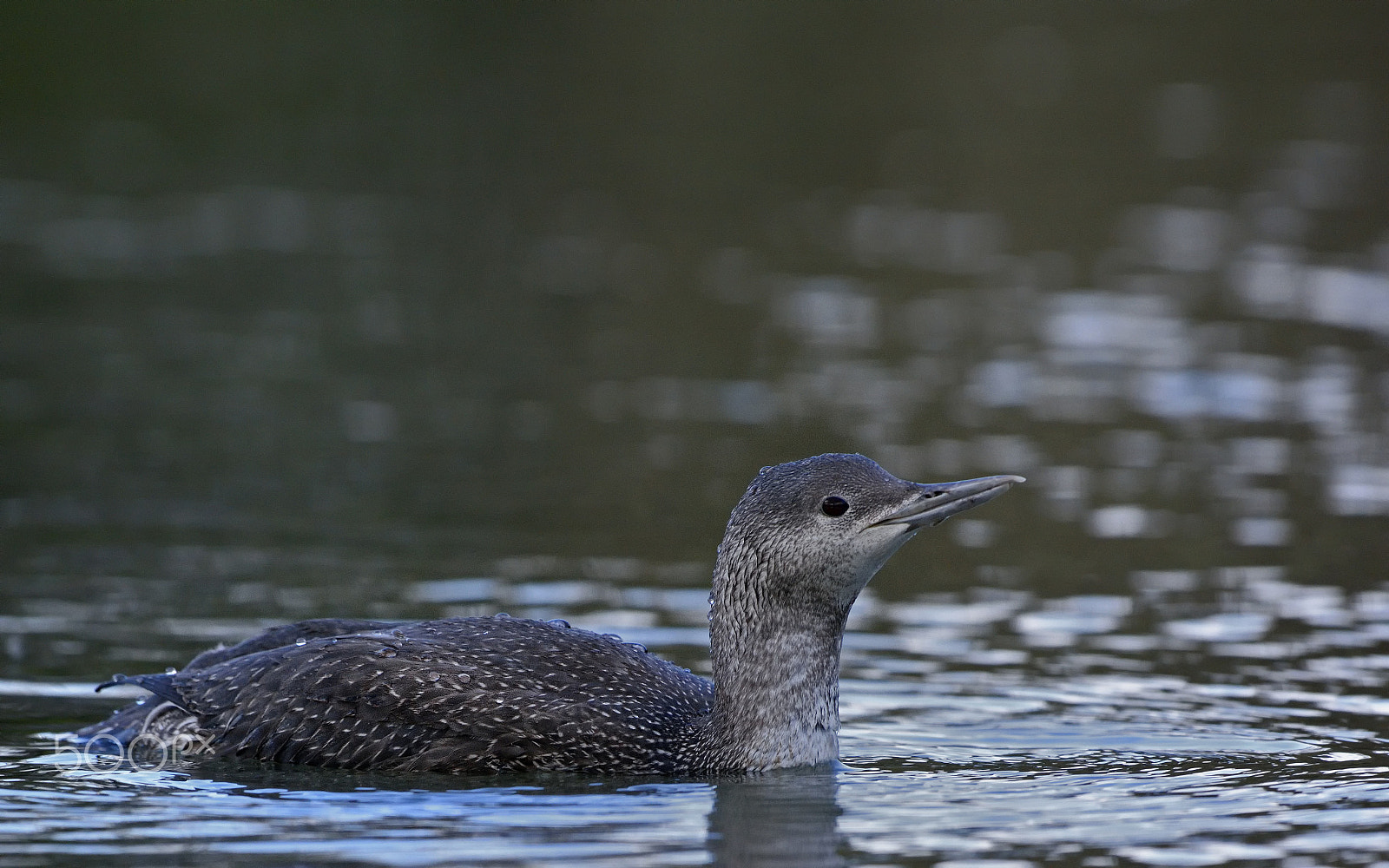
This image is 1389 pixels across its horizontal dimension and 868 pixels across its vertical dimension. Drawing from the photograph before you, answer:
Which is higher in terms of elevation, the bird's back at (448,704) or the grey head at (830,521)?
the grey head at (830,521)

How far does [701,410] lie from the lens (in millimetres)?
16078

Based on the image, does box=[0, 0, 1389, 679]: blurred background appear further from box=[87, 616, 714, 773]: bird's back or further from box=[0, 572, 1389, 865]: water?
box=[87, 616, 714, 773]: bird's back

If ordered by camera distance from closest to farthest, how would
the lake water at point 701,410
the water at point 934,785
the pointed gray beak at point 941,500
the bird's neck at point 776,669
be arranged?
the water at point 934,785 < the pointed gray beak at point 941,500 < the lake water at point 701,410 < the bird's neck at point 776,669

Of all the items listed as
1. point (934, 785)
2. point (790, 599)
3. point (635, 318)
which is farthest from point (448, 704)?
point (635, 318)

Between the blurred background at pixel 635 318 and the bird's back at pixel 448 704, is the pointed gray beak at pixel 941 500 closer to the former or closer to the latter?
the bird's back at pixel 448 704

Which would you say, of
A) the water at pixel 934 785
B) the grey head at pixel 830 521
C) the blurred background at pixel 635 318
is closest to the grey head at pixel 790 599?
the grey head at pixel 830 521

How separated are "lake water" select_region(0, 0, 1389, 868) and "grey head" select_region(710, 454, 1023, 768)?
0.67 feet

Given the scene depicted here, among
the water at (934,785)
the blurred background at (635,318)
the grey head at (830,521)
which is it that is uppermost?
the blurred background at (635,318)

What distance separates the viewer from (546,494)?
45.0 feet

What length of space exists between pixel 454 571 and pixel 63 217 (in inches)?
496

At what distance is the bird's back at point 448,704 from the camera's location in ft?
27.9

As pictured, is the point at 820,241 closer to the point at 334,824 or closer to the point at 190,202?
the point at 190,202

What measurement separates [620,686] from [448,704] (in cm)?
68

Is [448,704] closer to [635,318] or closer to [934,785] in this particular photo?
[934,785]
